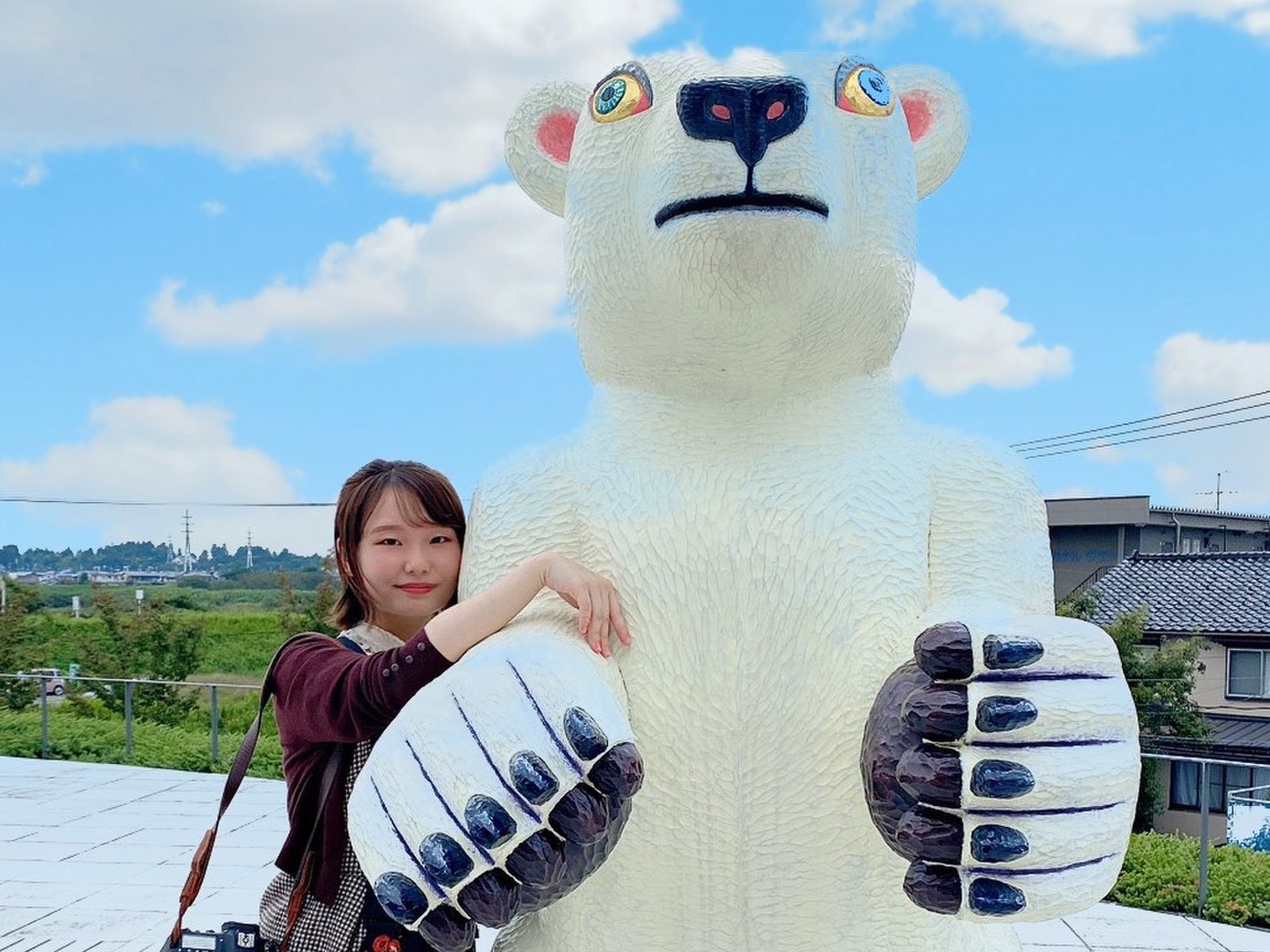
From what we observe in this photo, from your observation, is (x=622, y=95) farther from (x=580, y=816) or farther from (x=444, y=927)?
(x=444, y=927)

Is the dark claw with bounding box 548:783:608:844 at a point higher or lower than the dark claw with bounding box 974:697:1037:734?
lower

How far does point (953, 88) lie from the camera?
1.80 metres

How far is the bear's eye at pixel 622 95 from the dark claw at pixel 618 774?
0.80 metres

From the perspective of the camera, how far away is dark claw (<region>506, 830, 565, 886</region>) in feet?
4.19

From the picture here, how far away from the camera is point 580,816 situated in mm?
1275

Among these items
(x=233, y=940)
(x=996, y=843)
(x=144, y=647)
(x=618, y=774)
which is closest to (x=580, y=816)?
(x=618, y=774)

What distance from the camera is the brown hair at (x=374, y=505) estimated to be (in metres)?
1.85

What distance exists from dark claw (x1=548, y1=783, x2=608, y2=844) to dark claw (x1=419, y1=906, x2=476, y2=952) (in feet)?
0.49

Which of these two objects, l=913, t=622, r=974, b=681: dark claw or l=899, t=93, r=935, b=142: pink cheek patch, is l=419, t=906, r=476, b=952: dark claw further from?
l=899, t=93, r=935, b=142: pink cheek patch

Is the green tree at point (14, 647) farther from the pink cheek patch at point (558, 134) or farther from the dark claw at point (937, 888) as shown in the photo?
the dark claw at point (937, 888)

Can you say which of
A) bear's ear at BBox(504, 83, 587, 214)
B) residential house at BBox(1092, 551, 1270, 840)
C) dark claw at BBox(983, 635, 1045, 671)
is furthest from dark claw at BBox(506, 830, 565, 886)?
residential house at BBox(1092, 551, 1270, 840)

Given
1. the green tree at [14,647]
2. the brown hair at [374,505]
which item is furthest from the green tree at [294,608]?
the brown hair at [374,505]

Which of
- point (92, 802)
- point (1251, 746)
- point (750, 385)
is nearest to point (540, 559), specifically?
point (750, 385)

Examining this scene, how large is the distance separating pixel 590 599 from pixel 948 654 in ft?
1.42
